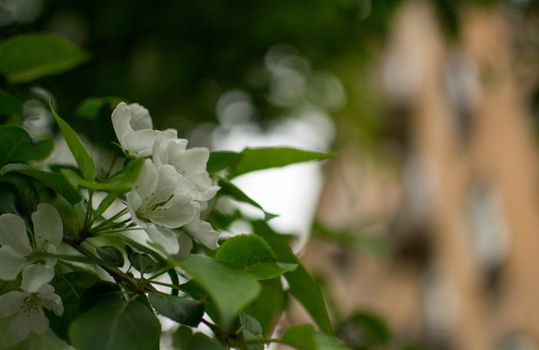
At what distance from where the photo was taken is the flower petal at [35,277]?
326 millimetres

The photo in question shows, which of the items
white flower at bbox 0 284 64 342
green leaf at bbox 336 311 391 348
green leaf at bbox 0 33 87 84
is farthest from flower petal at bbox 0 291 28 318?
green leaf at bbox 336 311 391 348

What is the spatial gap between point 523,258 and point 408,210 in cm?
169

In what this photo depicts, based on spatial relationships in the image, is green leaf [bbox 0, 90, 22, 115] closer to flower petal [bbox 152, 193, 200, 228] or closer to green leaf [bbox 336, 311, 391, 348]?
flower petal [bbox 152, 193, 200, 228]

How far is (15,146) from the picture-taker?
0.39m

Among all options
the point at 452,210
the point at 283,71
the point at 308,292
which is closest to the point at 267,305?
the point at 308,292

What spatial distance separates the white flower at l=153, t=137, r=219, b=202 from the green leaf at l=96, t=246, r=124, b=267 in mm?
46

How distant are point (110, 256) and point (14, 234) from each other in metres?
0.04

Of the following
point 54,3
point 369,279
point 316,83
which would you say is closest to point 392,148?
point 369,279

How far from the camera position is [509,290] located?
4.25 m

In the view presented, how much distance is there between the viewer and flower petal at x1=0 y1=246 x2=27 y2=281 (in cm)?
34

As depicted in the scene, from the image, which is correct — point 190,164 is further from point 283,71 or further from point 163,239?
point 283,71

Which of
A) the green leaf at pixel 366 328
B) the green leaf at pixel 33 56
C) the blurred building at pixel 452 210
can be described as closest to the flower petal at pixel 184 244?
the green leaf at pixel 33 56

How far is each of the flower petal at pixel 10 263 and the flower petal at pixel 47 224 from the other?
0.6 inches

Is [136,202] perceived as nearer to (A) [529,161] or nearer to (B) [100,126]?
(B) [100,126]
